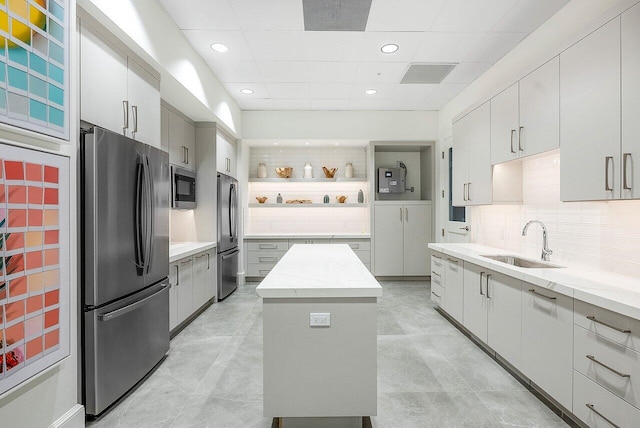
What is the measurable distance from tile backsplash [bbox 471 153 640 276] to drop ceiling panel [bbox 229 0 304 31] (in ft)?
8.24

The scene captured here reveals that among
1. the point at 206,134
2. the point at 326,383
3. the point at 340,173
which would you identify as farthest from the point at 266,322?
the point at 340,173

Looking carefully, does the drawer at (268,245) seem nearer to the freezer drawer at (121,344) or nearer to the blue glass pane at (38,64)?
the freezer drawer at (121,344)

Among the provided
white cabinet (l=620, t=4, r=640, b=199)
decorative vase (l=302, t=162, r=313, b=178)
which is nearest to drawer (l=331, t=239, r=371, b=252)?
decorative vase (l=302, t=162, r=313, b=178)

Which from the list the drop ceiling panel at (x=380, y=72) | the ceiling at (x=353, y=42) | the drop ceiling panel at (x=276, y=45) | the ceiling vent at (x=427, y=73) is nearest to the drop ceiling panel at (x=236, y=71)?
the ceiling at (x=353, y=42)

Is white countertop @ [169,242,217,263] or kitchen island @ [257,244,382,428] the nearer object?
kitchen island @ [257,244,382,428]

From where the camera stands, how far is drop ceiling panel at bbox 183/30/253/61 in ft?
10.2

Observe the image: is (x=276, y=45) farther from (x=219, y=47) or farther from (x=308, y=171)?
(x=308, y=171)

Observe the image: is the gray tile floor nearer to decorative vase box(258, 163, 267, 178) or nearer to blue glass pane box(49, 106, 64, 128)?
blue glass pane box(49, 106, 64, 128)

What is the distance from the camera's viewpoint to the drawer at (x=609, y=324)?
153cm

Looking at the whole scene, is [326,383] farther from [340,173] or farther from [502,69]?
[340,173]

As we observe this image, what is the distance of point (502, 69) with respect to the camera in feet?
12.1

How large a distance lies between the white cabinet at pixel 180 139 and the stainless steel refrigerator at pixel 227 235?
48cm

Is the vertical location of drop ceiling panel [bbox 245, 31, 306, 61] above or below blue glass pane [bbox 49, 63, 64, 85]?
above

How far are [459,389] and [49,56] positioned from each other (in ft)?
10.2
